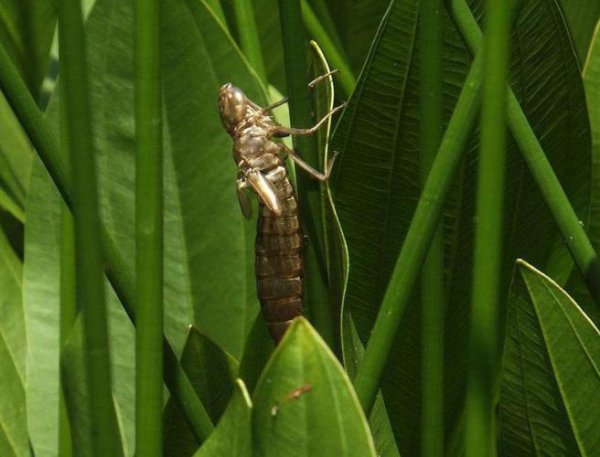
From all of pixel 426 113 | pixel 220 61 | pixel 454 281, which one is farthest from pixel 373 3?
pixel 426 113

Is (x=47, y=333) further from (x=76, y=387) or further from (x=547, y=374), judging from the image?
(x=547, y=374)

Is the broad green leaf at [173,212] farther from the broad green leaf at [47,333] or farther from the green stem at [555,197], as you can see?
the green stem at [555,197]

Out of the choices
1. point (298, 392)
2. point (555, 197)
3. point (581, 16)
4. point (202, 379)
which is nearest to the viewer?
point (298, 392)

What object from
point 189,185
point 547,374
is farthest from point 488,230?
point 189,185

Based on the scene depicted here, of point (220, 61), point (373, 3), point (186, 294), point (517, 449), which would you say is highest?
point (373, 3)

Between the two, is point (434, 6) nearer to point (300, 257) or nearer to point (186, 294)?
point (300, 257)

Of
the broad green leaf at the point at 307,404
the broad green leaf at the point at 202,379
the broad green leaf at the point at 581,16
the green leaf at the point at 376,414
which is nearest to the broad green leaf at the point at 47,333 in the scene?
the broad green leaf at the point at 202,379

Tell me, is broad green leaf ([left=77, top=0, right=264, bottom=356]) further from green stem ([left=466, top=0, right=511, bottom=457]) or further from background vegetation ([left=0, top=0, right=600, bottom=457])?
green stem ([left=466, top=0, right=511, bottom=457])
